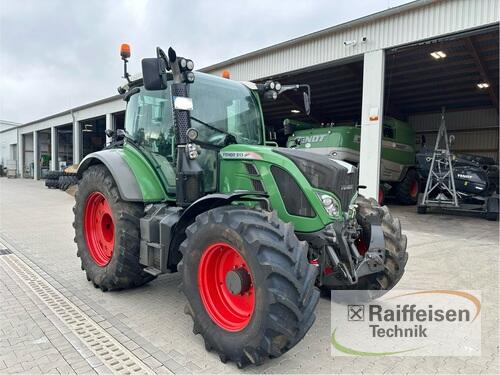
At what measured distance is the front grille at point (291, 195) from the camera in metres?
3.04

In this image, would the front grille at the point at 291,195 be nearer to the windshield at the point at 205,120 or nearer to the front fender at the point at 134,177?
the windshield at the point at 205,120

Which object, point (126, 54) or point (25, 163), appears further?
point (25, 163)

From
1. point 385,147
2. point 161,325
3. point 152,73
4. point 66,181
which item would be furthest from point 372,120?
point 66,181

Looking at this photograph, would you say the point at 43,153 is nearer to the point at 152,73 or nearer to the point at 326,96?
the point at 326,96

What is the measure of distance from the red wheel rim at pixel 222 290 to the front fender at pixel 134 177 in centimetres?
121

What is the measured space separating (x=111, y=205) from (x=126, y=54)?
171 centimetres

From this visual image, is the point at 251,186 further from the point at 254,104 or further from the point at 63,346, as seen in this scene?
the point at 63,346

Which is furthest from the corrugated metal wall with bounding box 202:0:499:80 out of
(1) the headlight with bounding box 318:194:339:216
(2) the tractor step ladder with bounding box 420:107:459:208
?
(1) the headlight with bounding box 318:194:339:216

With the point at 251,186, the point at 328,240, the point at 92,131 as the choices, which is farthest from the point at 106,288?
the point at 92,131

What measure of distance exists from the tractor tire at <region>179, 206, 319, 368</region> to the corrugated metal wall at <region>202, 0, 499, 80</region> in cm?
733

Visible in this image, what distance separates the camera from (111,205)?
12.9 ft

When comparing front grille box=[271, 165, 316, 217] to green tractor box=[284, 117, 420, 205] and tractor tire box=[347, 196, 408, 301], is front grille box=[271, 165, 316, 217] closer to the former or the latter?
tractor tire box=[347, 196, 408, 301]

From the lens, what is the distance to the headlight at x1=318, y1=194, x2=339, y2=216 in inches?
119

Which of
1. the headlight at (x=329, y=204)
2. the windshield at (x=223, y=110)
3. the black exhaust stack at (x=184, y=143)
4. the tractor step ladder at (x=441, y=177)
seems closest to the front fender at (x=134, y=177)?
the black exhaust stack at (x=184, y=143)
